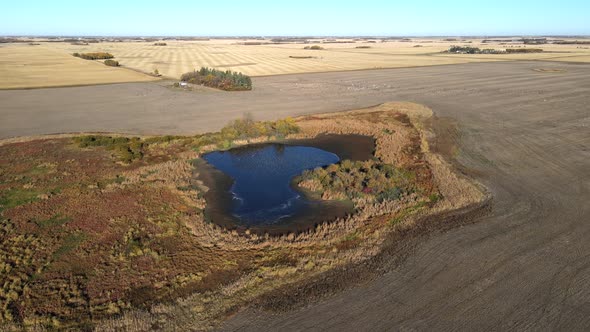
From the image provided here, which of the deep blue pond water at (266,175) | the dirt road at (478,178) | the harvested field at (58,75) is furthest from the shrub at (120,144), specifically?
the harvested field at (58,75)

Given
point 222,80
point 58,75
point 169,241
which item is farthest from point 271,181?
point 58,75

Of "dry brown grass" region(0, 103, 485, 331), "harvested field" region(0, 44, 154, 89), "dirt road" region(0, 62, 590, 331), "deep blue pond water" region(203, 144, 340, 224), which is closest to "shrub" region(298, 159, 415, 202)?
"dry brown grass" region(0, 103, 485, 331)

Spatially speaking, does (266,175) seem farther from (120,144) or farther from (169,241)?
(120,144)

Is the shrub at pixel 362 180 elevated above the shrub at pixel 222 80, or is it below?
below

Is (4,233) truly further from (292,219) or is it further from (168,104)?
(168,104)

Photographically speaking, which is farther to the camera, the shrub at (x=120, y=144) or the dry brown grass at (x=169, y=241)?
the shrub at (x=120, y=144)

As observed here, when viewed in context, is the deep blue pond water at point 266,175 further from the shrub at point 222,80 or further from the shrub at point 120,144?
the shrub at point 222,80

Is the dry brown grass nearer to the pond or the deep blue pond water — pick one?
the pond
